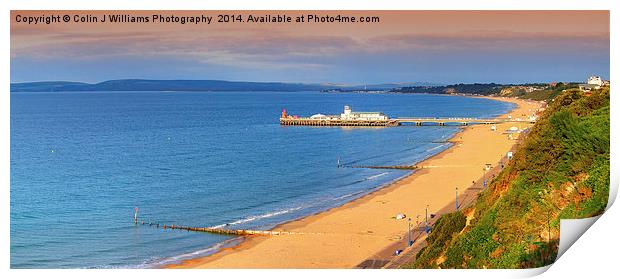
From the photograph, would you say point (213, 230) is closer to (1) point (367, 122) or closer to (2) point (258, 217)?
(2) point (258, 217)

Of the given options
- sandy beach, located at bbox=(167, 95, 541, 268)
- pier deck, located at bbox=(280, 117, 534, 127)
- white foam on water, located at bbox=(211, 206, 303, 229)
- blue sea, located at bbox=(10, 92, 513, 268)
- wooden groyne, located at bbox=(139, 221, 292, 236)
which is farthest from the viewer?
pier deck, located at bbox=(280, 117, 534, 127)

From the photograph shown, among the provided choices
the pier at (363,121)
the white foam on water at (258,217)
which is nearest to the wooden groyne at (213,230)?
the white foam on water at (258,217)

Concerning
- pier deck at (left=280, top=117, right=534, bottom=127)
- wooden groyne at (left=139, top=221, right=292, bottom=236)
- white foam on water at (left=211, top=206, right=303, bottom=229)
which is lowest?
wooden groyne at (left=139, top=221, right=292, bottom=236)

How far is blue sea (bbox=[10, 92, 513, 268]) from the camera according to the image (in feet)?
65.3

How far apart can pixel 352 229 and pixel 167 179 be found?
41.9ft

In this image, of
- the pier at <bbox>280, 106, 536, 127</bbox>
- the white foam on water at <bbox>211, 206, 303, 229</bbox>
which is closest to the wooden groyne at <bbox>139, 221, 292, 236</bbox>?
the white foam on water at <bbox>211, 206, 303, 229</bbox>

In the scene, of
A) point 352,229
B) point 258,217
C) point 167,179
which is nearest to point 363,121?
point 167,179

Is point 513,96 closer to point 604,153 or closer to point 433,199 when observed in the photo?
point 433,199

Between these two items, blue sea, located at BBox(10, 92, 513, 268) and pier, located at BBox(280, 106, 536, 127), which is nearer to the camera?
blue sea, located at BBox(10, 92, 513, 268)

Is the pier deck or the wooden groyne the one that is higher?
the pier deck

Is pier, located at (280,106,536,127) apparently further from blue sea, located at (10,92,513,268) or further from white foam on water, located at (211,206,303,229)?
white foam on water, located at (211,206,303,229)

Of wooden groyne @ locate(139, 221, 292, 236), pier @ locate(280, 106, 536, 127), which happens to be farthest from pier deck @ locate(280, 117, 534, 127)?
wooden groyne @ locate(139, 221, 292, 236)

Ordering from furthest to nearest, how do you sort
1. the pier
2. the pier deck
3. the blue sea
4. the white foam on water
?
the pier → the pier deck → the white foam on water → the blue sea

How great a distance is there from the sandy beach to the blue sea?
0.90 m
